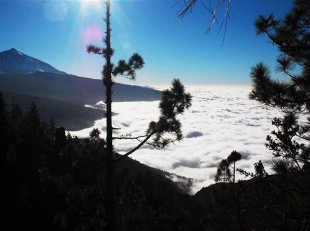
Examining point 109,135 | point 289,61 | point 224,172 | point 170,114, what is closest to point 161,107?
point 170,114

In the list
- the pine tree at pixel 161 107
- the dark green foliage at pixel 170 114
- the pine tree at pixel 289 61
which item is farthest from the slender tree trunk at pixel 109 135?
the pine tree at pixel 289 61

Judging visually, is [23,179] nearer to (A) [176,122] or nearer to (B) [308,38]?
(A) [176,122]

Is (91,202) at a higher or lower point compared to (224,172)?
lower

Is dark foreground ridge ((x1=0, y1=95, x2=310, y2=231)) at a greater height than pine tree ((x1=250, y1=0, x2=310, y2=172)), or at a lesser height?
lesser

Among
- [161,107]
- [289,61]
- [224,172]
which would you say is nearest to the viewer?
[289,61]

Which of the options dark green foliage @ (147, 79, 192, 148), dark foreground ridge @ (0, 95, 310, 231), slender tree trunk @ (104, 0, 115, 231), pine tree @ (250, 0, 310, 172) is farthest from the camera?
slender tree trunk @ (104, 0, 115, 231)

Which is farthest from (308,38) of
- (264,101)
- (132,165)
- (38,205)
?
(132,165)

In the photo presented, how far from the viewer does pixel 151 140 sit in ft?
52.0

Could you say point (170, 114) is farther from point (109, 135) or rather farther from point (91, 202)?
point (91, 202)

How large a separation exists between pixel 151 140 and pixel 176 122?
1.58m

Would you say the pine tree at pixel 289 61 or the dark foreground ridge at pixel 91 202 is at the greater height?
the pine tree at pixel 289 61

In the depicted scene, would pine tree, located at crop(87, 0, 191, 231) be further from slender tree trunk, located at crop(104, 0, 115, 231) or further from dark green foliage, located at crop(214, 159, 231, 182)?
dark green foliage, located at crop(214, 159, 231, 182)

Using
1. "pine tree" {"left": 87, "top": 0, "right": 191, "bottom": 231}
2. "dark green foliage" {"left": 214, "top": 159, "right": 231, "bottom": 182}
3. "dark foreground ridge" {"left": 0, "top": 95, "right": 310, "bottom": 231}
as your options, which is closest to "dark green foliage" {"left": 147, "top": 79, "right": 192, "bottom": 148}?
"pine tree" {"left": 87, "top": 0, "right": 191, "bottom": 231}

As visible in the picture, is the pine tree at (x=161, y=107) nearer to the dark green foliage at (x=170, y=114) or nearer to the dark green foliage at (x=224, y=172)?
the dark green foliage at (x=170, y=114)
